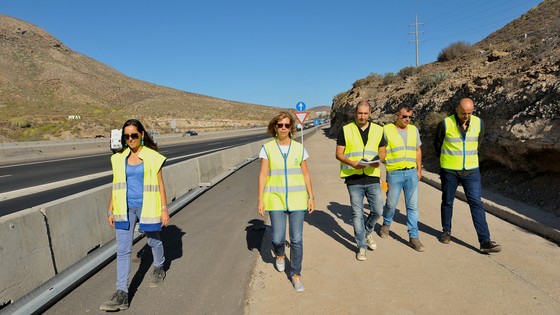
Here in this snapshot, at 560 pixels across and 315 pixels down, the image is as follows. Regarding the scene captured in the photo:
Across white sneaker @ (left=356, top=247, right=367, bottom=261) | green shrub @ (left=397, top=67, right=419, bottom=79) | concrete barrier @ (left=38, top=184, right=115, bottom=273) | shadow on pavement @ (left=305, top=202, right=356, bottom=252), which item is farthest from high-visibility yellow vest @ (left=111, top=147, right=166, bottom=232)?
green shrub @ (left=397, top=67, right=419, bottom=79)

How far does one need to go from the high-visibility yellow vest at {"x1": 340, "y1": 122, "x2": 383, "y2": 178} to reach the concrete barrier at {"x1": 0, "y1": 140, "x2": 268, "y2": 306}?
3.47m

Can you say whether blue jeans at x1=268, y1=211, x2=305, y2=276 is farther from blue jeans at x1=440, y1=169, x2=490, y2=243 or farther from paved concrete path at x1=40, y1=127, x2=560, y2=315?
blue jeans at x1=440, y1=169, x2=490, y2=243

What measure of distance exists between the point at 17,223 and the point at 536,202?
8.07 meters

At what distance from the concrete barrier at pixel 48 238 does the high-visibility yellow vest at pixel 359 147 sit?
3.47 meters

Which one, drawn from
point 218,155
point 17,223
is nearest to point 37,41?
point 218,155

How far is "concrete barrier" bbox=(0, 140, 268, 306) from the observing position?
3.42m

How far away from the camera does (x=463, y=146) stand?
4852 mm

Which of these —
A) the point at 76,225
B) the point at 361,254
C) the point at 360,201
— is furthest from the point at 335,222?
the point at 76,225

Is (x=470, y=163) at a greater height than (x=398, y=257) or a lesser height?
greater

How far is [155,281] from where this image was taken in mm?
4023

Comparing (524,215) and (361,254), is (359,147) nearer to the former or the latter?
(361,254)

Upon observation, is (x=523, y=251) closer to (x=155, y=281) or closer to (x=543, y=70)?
(x=155, y=281)

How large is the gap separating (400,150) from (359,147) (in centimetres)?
81

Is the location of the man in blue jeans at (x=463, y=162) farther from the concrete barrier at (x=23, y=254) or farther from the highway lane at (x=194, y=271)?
the concrete barrier at (x=23, y=254)
